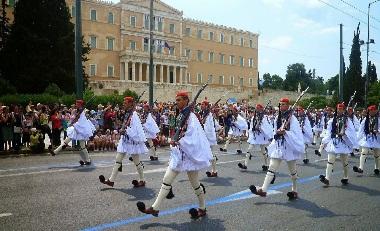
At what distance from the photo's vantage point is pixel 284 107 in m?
9.96

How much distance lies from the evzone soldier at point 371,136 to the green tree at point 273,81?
121 metres

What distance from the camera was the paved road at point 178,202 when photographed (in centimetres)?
738

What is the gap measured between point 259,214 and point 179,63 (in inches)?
2984

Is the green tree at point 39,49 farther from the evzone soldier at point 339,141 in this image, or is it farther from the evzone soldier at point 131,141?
the evzone soldier at point 339,141

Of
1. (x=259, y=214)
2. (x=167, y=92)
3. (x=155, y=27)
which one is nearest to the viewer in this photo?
(x=259, y=214)

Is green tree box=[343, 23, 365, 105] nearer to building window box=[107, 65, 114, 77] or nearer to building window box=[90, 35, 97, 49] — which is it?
building window box=[107, 65, 114, 77]

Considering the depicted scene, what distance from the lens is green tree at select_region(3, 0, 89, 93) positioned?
150 feet

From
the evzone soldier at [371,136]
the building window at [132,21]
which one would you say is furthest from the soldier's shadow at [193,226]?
the building window at [132,21]

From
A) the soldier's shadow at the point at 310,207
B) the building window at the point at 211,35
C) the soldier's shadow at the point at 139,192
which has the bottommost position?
the soldier's shadow at the point at 310,207

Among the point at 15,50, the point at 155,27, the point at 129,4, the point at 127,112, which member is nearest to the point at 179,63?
the point at 155,27

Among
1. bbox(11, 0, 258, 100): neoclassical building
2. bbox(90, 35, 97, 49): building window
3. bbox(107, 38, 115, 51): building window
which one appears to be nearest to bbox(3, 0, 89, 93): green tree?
bbox(11, 0, 258, 100): neoclassical building

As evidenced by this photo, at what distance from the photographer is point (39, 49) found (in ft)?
152

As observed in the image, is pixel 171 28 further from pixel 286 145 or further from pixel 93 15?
pixel 286 145

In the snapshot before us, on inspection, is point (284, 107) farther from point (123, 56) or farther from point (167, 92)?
point (123, 56)
